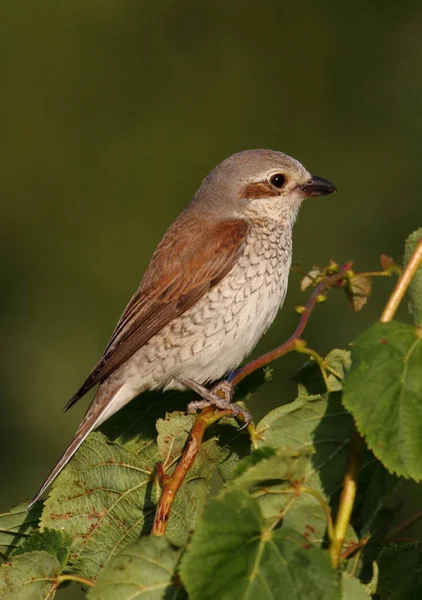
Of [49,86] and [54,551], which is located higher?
[49,86]

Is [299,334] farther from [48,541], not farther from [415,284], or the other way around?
[48,541]

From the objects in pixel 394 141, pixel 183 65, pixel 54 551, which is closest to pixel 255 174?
pixel 54 551

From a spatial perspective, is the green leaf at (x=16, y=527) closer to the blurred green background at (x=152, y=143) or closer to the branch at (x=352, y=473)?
the branch at (x=352, y=473)

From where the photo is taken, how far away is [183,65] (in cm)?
924

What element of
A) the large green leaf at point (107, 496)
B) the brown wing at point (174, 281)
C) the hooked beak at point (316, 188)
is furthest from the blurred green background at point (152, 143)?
the large green leaf at point (107, 496)

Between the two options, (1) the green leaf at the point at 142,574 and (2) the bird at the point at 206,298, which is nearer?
(1) the green leaf at the point at 142,574

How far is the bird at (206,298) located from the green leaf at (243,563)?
1.57 meters

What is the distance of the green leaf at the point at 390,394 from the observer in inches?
72.4

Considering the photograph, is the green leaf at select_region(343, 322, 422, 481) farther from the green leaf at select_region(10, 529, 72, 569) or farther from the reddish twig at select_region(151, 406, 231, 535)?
the green leaf at select_region(10, 529, 72, 569)

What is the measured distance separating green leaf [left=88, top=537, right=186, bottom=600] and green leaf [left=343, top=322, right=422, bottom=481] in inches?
18.3

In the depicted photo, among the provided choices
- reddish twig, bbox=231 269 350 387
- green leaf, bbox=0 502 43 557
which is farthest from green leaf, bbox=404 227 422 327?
green leaf, bbox=0 502 43 557

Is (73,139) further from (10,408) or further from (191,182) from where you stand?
(10,408)

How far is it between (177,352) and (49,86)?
20.2 ft

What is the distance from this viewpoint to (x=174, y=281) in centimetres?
371
